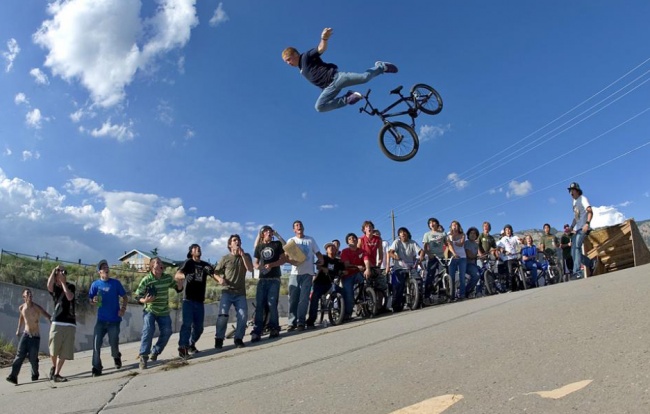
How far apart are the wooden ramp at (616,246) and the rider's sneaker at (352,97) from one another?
645 cm

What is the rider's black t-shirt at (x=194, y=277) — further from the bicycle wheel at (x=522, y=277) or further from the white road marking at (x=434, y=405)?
the bicycle wheel at (x=522, y=277)

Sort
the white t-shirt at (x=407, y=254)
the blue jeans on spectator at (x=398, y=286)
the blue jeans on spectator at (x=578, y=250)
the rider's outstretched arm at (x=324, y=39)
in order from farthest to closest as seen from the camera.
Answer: the blue jeans on spectator at (x=578, y=250) < the white t-shirt at (x=407, y=254) < the blue jeans on spectator at (x=398, y=286) < the rider's outstretched arm at (x=324, y=39)

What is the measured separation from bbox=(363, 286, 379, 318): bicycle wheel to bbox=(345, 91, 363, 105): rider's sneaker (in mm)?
3413

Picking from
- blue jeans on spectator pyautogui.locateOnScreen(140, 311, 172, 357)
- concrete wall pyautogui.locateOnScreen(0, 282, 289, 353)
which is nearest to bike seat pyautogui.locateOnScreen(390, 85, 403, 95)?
blue jeans on spectator pyautogui.locateOnScreen(140, 311, 172, 357)

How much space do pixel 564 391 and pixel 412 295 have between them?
607 cm

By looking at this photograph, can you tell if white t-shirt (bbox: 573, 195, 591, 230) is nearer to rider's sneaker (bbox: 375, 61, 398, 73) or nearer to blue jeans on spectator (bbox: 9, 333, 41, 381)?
rider's sneaker (bbox: 375, 61, 398, 73)

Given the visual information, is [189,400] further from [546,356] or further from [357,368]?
[546,356]

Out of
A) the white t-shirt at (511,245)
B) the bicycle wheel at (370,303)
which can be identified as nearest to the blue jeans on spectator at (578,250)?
the white t-shirt at (511,245)

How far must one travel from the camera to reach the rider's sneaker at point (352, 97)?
8227 mm

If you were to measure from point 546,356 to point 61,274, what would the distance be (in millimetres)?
7291

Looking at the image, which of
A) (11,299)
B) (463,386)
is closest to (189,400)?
(463,386)

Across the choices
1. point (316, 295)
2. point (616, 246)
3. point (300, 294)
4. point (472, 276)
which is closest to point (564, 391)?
point (300, 294)

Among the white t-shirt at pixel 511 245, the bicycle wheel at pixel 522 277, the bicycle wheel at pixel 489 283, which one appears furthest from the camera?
the white t-shirt at pixel 511 245

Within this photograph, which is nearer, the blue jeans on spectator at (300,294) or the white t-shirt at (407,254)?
the blue jeans on spectator at (300,294)
